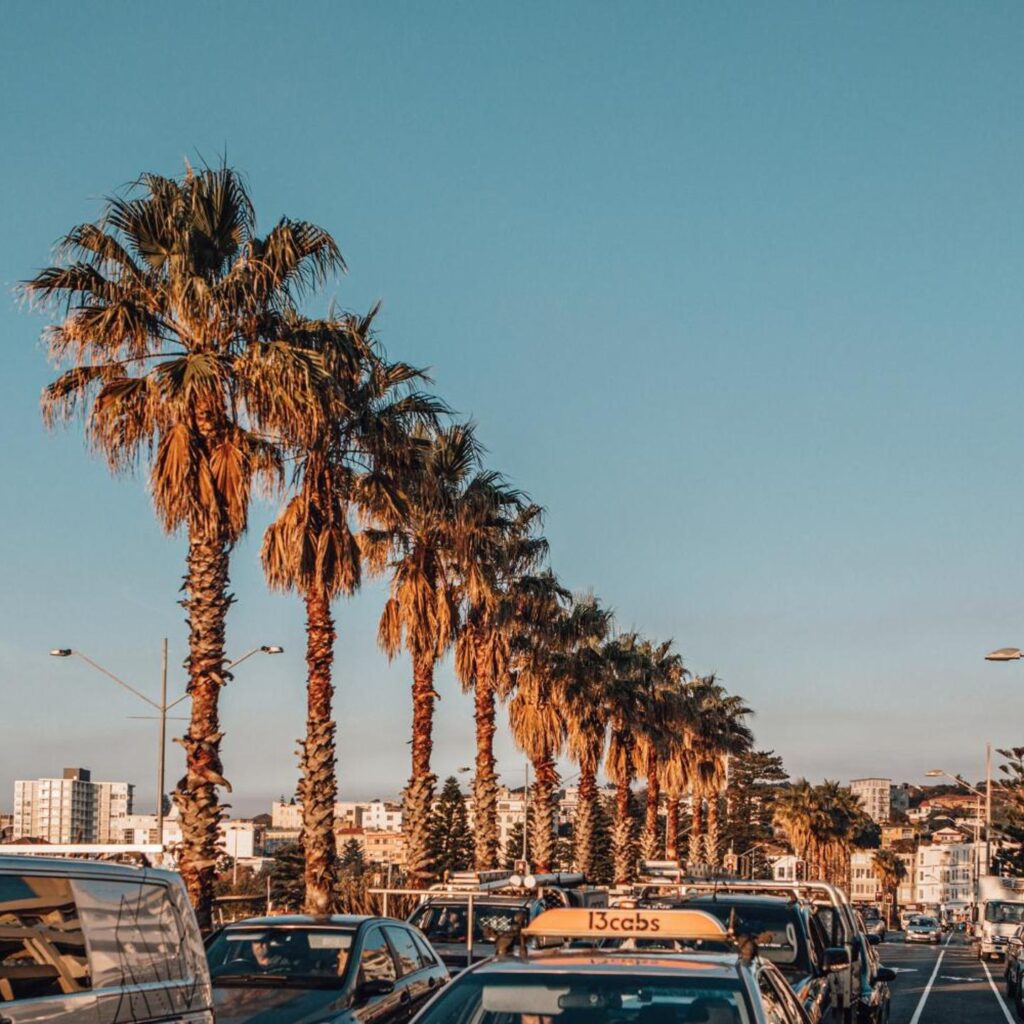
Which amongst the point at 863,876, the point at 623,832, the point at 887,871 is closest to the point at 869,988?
the point at 623,832

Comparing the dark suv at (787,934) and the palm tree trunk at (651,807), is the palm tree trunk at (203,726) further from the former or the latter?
the palm tree trunk at (651,807)

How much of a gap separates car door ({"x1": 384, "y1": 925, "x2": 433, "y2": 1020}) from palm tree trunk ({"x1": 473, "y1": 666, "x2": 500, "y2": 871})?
23.7 m

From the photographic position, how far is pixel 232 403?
22.5m

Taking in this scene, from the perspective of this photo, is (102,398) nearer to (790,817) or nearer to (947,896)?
(790,817)

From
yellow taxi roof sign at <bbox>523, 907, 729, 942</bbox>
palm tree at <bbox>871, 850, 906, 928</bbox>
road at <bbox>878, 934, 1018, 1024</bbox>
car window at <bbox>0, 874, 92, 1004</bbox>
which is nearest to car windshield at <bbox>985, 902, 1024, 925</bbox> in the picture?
road at <bbox>878, 934, 1018, 1024</bbox>

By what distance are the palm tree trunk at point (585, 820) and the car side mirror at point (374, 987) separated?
35.0 meters

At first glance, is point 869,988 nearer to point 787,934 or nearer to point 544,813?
point 787,934

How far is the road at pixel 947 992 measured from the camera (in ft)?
79.7

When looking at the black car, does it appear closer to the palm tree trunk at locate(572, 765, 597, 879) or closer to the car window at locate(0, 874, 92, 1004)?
the car window at locate(0, 874, 92, 1004)

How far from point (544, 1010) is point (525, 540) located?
32015 mm

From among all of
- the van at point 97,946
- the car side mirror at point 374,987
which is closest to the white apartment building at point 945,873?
the car side mirror at point 374,987

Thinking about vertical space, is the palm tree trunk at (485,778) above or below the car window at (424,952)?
above

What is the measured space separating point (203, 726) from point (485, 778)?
61.3 feet

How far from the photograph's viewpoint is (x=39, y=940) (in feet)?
23.1
